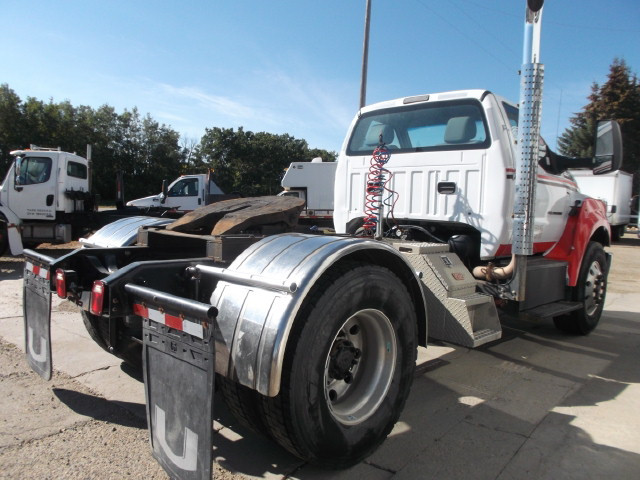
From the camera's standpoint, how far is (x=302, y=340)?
2.24 m

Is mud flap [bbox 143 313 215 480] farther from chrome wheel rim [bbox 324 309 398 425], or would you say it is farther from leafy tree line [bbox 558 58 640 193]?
leafy tree line [bbox 558 58 640 193]

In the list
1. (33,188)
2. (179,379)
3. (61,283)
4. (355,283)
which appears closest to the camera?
(179,379)

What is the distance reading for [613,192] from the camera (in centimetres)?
2066

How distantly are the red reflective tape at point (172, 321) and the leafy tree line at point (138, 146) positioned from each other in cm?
3623

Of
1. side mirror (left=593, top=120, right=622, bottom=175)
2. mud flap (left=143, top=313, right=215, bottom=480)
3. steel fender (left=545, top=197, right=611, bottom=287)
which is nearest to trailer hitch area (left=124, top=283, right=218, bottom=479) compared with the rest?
mud flap (left=143, top=313, right=215, bottom=480)

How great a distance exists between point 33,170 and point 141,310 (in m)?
11.8

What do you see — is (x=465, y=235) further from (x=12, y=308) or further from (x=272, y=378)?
(x=12, y=308)

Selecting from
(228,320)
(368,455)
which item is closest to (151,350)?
(228,320)

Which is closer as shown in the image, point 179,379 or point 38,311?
point 179,379

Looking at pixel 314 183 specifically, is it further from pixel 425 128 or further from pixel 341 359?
pixel 341 359

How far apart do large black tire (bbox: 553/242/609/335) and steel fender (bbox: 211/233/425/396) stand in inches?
157

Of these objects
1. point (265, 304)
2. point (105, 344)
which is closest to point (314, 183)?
point (105, 344)

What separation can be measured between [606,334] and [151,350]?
5923mm

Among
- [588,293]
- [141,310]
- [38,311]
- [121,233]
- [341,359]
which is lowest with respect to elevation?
[588,293]
